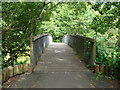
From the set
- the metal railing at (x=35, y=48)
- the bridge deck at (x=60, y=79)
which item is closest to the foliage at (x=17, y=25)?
the metal railing at (x=35, y=48)

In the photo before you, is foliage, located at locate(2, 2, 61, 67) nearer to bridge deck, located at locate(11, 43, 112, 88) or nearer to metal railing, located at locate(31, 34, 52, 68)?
metal railing, located at locate(31, 34, 52, 68)

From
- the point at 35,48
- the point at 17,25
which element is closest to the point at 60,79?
the point at 35,48

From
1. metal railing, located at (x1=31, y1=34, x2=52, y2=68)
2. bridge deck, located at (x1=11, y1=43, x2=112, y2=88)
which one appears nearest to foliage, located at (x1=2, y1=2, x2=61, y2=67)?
metal railing, located at (x1=31, y1=34, x2=52, y2=68)

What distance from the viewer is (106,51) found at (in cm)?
518

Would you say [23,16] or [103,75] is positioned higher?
[23,16]

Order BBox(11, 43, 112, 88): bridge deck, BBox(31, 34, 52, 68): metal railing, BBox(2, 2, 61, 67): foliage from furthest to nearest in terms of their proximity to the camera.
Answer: BBox(2, 2, 61, 67): foliage < BBox(31, 34, 52, 68): metal railing < BBox(11, 43, 112, 88): bridge deck

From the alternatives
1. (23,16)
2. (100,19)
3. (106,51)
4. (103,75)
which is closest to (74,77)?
(103,75)

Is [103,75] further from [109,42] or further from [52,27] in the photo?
[52,27]

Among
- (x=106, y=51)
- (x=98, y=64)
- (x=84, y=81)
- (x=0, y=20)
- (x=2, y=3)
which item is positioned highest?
(x=2, y=3)

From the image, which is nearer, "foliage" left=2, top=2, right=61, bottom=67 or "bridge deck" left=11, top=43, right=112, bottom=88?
"bridge deck" left=11, top=43, right=112, bottom=88

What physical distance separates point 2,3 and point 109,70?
422 cm

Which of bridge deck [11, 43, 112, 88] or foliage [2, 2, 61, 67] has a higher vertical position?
foliage [2, 2, 61, 67]

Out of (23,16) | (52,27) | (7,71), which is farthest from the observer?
(52,27)

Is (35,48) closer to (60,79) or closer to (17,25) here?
(17,25)
